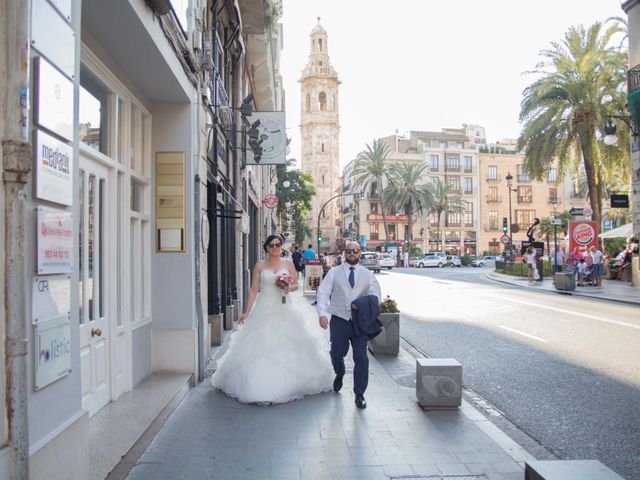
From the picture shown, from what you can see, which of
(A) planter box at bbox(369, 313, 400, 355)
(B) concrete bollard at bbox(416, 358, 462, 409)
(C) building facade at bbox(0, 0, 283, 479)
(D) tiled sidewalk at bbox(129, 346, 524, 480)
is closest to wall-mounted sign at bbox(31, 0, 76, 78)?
(C) building facade at bbox(0, 0, 283, 479)

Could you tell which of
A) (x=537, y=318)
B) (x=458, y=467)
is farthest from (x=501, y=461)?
(x=537, y=318)

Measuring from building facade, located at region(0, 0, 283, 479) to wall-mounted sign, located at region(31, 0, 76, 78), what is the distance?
11mm

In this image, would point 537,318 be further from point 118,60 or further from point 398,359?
point 118,60

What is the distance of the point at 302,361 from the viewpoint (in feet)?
22.1

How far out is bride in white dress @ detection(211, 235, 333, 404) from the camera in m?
6.36

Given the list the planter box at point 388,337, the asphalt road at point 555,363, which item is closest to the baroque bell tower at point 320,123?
the asphalt road at point 555,363

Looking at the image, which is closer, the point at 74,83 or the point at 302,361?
the point at 74,83

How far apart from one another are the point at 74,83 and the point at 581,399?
20.5 ft

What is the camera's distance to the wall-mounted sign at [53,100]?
300 cm

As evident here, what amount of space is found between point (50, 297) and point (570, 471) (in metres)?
3.08

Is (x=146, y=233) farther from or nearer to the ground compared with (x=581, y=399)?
farther from the ground

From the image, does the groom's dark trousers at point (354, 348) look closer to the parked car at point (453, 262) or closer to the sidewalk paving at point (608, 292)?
the sidewalk paving at point (608, 292)

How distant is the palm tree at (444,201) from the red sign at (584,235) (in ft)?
152

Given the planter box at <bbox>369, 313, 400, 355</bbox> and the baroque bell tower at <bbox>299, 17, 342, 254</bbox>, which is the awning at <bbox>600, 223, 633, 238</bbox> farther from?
the baroque bell tower at <bbox>299, 17, 342, 254</bbox>
